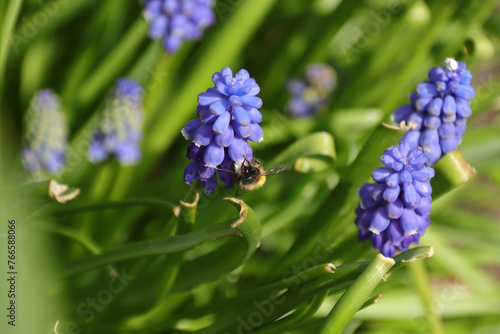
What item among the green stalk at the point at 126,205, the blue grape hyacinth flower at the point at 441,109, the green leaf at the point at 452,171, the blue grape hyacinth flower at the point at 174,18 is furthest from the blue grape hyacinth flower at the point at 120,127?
the green leaf at the point at 452,171

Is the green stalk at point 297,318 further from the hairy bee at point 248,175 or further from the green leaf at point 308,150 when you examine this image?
the green leaf at point 308,150

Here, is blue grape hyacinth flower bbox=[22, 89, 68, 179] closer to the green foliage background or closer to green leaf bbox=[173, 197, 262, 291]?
the green foliage background

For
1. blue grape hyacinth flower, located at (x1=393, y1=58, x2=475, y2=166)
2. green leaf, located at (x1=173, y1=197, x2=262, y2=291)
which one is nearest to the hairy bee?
green leaf, located at (x1=173, y1=197, x2=262, y2=291)

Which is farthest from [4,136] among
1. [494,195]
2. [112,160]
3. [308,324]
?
[494,195]

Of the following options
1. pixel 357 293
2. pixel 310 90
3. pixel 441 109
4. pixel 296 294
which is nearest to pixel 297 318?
pixel 296 294

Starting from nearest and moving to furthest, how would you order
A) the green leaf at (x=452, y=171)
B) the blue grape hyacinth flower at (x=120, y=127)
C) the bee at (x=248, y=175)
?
the bee at (x=248, y=175), the green leaf at (x=452, y=171), the blue grape hyacinth flower at (x=120, y=127)

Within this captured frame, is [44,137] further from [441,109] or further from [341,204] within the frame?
[441,109]
